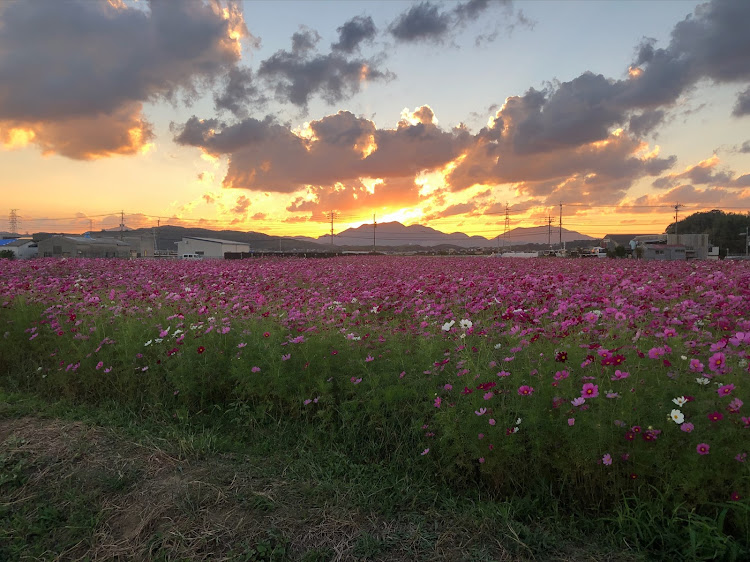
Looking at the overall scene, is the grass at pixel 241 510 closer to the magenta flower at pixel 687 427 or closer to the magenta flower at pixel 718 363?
the magenta flower at pixel 687 427

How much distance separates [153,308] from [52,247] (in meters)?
58.0

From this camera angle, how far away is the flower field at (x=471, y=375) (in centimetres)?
272

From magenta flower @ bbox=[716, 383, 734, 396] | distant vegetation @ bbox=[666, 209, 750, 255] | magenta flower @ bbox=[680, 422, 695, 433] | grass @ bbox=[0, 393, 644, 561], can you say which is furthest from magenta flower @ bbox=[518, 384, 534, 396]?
distant vegetation @ bbox=[666, 209, 750, 255]

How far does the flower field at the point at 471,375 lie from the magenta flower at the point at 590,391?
0.01 metres

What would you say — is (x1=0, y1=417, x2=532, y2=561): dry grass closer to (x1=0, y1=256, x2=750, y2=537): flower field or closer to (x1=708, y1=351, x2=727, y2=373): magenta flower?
(x1=0, y1=256, x2=750, y2=537): flower field

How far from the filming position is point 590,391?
2865 millimetres

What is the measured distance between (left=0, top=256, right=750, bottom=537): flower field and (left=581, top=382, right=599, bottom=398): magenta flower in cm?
1

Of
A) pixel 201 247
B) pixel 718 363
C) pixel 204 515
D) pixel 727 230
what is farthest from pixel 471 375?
pixel 727 230

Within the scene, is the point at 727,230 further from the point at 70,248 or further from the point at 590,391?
the point at 70,248

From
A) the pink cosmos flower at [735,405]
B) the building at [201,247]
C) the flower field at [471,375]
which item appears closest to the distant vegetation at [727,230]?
the building at [201,247]

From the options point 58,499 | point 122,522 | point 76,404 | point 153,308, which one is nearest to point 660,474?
point 122,522

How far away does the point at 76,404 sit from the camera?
16.9 ft

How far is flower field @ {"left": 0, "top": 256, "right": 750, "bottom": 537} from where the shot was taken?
2725 millimetres

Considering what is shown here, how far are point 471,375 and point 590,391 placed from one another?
879 millimetres
